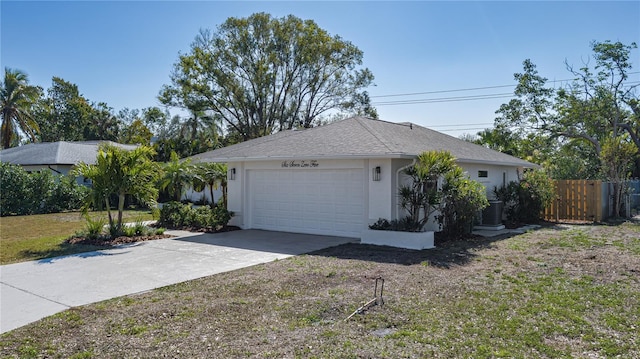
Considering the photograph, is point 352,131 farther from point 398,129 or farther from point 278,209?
point 278,209

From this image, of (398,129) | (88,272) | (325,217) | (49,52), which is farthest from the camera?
(49,52)

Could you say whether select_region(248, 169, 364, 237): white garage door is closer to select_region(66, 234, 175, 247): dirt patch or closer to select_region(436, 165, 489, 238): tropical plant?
select_region(436, 165, 489, 238): tropical plant

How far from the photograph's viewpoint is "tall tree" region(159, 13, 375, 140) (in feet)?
113

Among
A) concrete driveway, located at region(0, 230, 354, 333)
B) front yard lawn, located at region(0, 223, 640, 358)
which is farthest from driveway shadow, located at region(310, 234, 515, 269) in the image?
concrete driveway, located at region(0, 230, 354, 333)

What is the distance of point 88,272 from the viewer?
805 cm

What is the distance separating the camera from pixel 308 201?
1319 cm

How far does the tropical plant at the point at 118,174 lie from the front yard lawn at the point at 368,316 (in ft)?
19.0

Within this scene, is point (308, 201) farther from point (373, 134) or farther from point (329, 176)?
point (373, 134)

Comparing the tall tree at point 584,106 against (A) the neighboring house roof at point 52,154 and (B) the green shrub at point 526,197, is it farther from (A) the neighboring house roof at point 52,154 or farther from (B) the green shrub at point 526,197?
(A) the neighboring house roof at point 52,154

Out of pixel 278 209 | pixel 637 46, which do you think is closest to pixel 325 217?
pixel 278 209

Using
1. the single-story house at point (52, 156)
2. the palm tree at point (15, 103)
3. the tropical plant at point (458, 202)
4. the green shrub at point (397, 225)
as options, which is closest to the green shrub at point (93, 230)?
the green shrub at point (397, 225)

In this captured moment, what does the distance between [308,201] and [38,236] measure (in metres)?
8.23

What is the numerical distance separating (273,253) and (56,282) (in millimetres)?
4285

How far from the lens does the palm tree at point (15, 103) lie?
34.8 m
